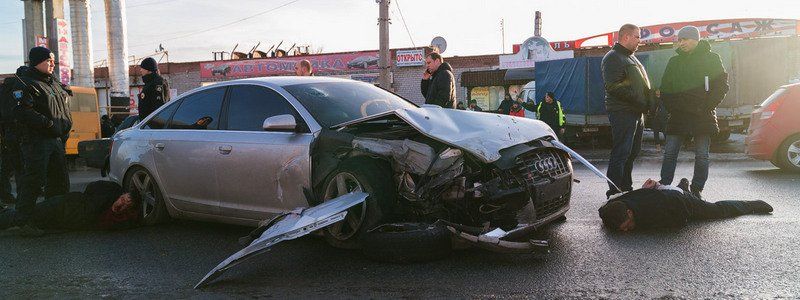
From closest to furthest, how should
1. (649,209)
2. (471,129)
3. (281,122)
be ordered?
(471,129)
(281,122)
(649,209)

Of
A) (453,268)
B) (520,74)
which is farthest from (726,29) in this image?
(453,268)

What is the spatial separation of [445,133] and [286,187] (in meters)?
1.37

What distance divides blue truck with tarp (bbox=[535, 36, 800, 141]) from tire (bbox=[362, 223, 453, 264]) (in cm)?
1285

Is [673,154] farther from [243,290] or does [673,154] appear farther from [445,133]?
[243,290]

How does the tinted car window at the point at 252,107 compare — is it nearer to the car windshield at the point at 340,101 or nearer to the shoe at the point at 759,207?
the car windshield at the point at 340,101

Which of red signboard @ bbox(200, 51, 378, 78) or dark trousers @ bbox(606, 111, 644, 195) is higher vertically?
red signboard @ bbox(200, 51, 378, 78)

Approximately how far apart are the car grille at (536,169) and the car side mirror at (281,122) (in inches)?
64.7

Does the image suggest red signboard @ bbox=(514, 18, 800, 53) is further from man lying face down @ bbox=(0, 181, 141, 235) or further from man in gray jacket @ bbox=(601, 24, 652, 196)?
man lying face down @ bbox=(0, 181, 141, 235)

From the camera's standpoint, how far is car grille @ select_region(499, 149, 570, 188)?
4.59 metres

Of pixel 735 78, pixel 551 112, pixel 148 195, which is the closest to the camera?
pixel 148 195

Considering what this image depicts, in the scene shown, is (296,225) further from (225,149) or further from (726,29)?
(726,29)

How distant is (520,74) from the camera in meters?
29.2

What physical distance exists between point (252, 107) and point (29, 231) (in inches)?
98.2

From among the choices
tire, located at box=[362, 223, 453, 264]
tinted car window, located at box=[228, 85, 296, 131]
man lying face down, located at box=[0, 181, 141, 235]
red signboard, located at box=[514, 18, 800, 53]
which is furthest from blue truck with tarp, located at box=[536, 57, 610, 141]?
red signboard, located at box=[514, 18, 800, 53]
